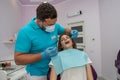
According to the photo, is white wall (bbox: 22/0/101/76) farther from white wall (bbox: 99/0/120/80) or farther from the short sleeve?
the short sleeve

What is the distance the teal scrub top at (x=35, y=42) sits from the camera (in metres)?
1.43

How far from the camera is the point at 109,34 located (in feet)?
14.6

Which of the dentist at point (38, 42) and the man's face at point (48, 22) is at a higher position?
the man's face at point (48, 22)

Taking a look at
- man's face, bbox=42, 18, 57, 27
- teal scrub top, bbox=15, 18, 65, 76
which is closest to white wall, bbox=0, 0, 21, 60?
teal scrub top, bbox=15, 18, 65, 76

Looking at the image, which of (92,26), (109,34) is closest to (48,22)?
(109,34)

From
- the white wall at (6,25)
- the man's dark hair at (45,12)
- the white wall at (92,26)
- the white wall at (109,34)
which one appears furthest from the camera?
the white wall at (92,26)

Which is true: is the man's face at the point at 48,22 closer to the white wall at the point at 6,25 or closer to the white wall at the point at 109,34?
the white wall at the point at 6,25

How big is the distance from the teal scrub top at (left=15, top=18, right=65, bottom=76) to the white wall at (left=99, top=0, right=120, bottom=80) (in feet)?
9.22

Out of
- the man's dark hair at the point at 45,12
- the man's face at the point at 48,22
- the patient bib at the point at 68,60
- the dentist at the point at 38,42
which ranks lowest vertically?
the patient bib at the point at 68,60

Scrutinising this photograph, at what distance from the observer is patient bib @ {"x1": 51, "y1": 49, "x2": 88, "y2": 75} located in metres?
1.59

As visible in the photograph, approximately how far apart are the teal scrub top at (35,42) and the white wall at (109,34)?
2.81 m

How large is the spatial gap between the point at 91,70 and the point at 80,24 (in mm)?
4130

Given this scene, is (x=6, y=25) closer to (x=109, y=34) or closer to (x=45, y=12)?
(x=109, y=34)

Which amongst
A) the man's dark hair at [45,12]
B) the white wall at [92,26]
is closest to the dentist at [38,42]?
the man's dark hair at [45,12]
